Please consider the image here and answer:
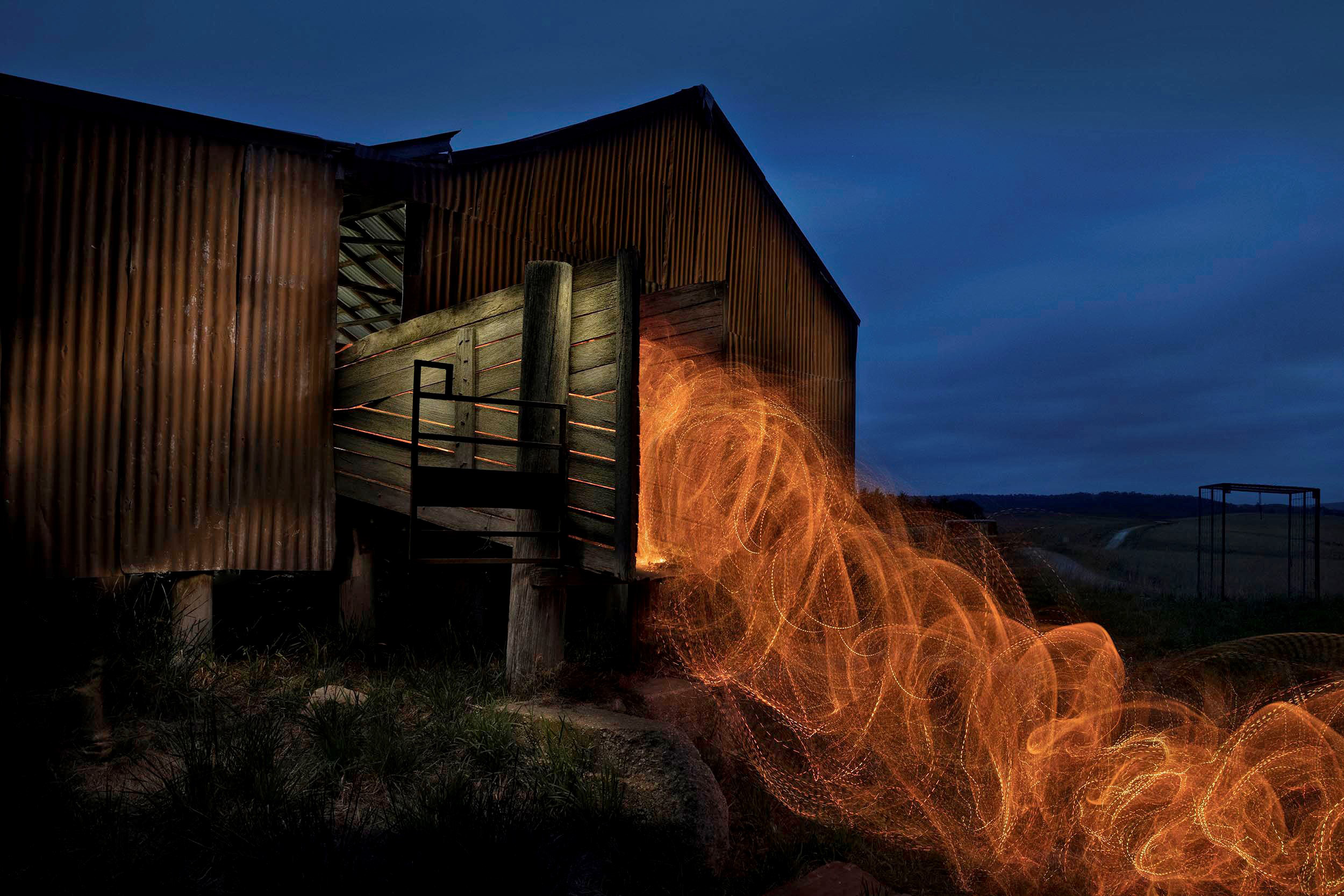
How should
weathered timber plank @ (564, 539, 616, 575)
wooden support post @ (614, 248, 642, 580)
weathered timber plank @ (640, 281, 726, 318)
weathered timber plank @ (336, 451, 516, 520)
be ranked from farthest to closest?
1. weathered timber plank @ (336, 451, 516, 520)
2. weathered timber plank @ (640, 281, 726, 318)
3. weathered timber plank @ (564, 539, 616, 575)
4. wooden support post @ (614, 248, 642, 580)

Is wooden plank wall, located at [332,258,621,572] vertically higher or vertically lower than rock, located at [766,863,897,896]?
higher

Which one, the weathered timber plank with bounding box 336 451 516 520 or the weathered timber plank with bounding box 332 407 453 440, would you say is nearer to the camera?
the weathered timber plank with bounding box 332 407 453 440

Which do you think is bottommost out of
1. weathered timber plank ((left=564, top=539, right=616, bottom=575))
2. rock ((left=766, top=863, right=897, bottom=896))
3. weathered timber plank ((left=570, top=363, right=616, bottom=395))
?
rock ((left=766, top=863, right=897, bottom=896))

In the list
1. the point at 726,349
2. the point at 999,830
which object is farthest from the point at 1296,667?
the point at 726,349

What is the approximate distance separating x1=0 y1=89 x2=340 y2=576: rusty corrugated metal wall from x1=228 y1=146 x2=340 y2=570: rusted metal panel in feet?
0.05

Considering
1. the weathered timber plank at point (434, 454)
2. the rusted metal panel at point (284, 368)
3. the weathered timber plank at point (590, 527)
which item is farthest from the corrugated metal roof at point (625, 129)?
the weathered timber plank at point (590, 527)

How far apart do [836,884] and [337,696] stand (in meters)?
4.31

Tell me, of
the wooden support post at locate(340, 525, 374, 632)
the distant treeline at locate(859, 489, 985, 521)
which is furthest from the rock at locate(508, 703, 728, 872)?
the distant treeline at locate(859, 489, 985, 521)

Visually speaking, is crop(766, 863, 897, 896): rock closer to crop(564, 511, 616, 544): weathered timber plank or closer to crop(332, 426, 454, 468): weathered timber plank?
crop(564, 511, 616, 544): weathered timber plank

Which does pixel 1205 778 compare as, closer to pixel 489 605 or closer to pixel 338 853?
pixel 338 853

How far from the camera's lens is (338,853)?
476cm

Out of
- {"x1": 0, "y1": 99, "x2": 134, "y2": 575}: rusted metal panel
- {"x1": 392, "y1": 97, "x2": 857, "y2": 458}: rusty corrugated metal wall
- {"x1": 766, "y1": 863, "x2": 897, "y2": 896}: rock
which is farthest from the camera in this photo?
{"x1": 392, "y1": 97, "x2": 857, "y2": 458}: rusty corrugated metal wall

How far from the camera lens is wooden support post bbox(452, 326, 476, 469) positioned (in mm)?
7477

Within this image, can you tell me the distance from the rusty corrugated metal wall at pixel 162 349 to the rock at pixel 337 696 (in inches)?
84.7
